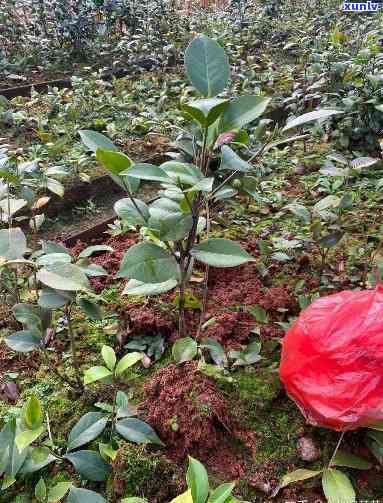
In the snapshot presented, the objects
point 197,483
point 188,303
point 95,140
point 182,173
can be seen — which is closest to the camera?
point 197,483

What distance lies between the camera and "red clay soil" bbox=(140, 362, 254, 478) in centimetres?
138

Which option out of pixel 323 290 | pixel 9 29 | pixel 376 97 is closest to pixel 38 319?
pixel 323 290

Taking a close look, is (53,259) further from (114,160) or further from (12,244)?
(114,160)

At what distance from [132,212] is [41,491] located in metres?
0.79

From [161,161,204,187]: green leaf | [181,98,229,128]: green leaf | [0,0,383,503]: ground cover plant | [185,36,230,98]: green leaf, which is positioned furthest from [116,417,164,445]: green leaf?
[185,36,230,98]: green leaf

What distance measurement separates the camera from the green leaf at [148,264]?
1.27 m

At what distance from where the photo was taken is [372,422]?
129 cm

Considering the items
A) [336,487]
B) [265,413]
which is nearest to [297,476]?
[336,487]

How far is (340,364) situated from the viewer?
51.6 inches

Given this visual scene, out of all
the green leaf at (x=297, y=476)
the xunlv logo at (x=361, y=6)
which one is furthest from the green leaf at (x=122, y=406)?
the xunlv logo at (x=361, y=6)

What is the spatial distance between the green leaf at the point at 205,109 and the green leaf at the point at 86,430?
0.86m

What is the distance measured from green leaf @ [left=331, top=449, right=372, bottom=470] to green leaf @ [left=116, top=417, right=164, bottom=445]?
49cm

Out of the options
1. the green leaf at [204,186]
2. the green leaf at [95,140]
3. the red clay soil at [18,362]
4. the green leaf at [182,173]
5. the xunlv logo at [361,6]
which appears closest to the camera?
the green leaf at [204,186]

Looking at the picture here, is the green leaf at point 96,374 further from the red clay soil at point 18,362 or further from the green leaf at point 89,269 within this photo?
the red clay soil at point 18,362
